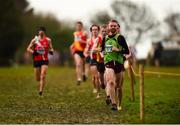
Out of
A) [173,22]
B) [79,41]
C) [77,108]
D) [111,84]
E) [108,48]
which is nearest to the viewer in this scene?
[111,84]

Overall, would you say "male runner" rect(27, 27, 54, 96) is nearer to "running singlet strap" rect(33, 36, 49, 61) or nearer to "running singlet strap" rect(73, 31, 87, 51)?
"running singlet strap" rect(33, 36, 49, 61)

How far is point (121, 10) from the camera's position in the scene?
322 feet

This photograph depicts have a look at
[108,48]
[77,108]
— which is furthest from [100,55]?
[108,48]

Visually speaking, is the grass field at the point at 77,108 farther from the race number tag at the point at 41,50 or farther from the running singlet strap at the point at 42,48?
the race number tag at the point at 41,50

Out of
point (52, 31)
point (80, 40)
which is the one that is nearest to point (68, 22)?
point (52, 31)

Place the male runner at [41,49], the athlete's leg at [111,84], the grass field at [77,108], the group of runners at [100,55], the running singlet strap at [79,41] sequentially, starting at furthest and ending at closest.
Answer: the running singlet strap at [79,41] < the male runner at [41,49] < the group of runners at [100,55] < the athlete's leg at [111,84] < the grass field at [77,108]

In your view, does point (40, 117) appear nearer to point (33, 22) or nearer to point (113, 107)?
point (113, 107)

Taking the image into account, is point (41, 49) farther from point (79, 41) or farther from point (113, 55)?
point (113, 55)

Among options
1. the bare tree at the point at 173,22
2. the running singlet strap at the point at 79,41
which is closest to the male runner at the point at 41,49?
the running singlet strap at the point at 79,41

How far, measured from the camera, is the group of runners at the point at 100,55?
17.8 meters

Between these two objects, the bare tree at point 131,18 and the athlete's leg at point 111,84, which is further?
the bare tree at point 131,18

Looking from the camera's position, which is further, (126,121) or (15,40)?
(15,40)

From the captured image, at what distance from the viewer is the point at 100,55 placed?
69.9 feet

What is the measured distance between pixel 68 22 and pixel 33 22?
25.2 m
